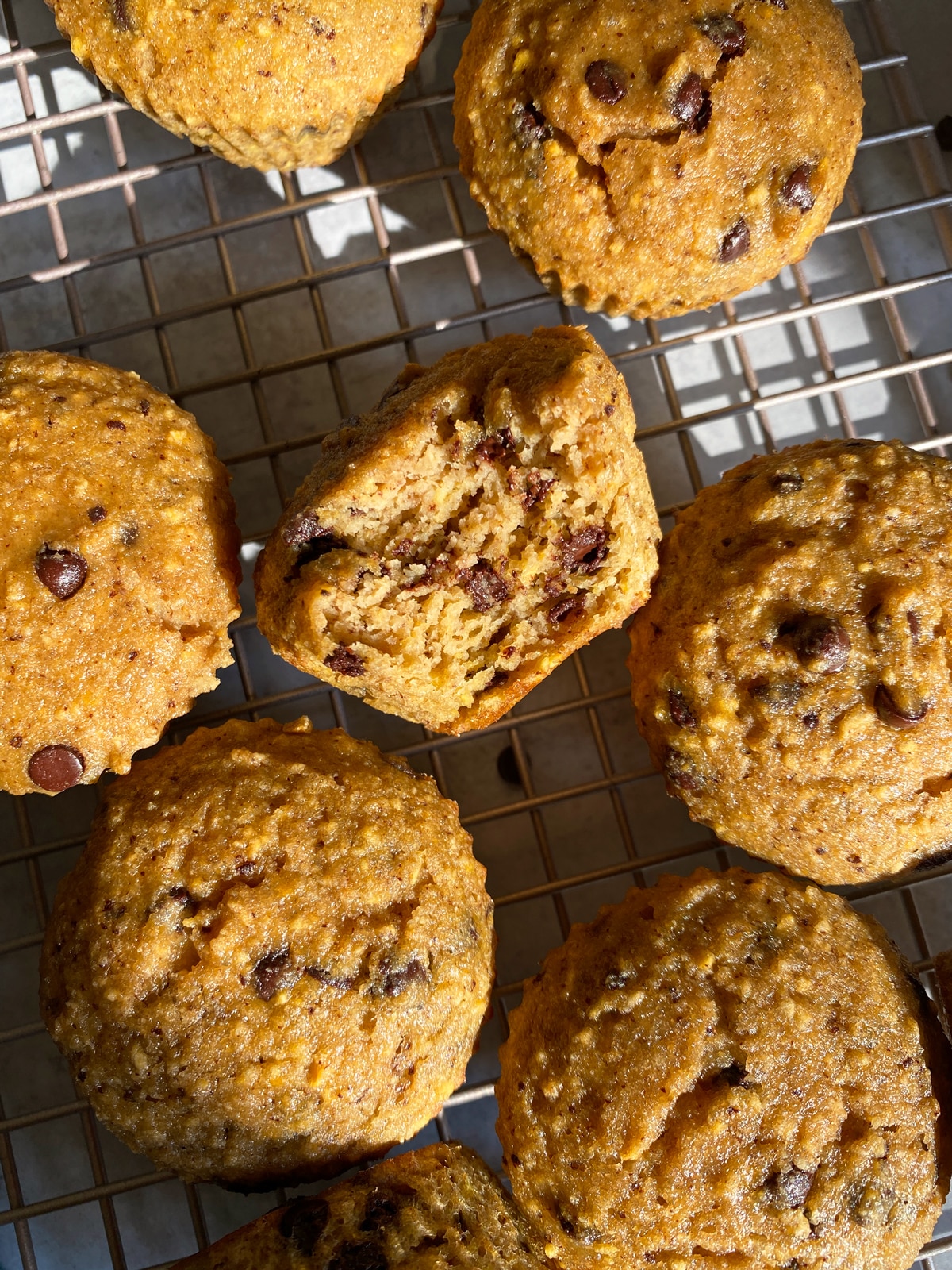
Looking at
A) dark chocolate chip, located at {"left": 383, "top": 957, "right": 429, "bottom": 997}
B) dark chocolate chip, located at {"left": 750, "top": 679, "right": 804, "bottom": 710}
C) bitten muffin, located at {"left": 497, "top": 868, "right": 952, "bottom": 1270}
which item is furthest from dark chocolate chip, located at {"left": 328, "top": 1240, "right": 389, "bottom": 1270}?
dark chocolate chip, located at {"left": 750, "top": 679, "right": 804, "bottom": 710}

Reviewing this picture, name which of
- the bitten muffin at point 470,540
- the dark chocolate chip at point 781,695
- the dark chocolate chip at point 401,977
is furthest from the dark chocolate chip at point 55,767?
the dark chocolate chip at point 781,695

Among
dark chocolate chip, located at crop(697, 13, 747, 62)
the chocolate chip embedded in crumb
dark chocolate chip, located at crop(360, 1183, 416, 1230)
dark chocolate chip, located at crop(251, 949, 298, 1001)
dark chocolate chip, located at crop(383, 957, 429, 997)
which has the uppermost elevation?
dark chocolate chip, located at crop(697, 13, 747, 62)

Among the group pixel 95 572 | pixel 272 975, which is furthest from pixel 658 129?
pixel 272 975

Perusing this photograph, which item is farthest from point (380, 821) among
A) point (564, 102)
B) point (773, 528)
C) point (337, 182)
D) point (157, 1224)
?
point (337, 182)

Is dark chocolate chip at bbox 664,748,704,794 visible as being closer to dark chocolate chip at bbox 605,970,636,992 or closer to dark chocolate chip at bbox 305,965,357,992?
dark chocolate chip at bbox 605,970,636,992

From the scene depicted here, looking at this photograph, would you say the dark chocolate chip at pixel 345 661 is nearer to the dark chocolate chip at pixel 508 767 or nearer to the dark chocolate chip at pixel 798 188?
the dark chocolate chip at pixel 508 767
